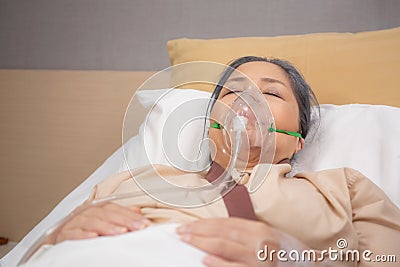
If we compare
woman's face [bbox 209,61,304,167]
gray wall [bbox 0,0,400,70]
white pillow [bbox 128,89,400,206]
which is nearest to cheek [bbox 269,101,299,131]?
woman's face [bbox 209,61,304,167]

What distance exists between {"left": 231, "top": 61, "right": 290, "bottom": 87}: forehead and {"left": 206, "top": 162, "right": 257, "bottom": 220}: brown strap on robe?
11.9 inches

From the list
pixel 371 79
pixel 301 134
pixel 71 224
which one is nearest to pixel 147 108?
pixel 71 224

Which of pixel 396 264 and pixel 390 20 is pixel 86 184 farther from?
pixel 390 20

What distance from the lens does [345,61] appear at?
1.35 meters

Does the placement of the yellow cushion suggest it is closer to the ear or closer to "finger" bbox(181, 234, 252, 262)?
the ear

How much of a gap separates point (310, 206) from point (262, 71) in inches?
13.6

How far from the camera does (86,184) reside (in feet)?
4.49

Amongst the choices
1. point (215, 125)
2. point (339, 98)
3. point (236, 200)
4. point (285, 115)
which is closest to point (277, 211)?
point (236, 200)

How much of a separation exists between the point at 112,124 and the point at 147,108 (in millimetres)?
1042

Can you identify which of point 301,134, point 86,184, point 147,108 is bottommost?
point 86,184

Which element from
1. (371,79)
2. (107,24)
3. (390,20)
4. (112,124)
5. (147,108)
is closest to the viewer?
(147,108)

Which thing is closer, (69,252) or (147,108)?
(69,252)

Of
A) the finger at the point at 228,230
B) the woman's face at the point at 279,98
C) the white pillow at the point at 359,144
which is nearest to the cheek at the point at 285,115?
the woman's face at the point at 279,98

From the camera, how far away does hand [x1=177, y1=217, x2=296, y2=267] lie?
1.84 ft
